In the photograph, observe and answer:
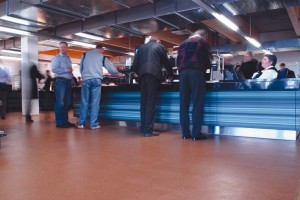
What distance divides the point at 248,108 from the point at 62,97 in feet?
11.2

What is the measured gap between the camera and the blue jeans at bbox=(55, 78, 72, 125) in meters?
5.15

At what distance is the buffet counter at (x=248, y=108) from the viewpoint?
12.2 feet

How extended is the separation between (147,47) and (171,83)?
0.79 m

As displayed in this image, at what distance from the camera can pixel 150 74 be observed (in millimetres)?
4086

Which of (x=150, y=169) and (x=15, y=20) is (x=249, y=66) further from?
(x=15, y=20)

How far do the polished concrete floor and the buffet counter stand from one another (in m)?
0.32

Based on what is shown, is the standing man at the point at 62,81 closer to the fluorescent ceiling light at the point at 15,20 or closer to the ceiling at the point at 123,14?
the ceiling at the point at 123,14

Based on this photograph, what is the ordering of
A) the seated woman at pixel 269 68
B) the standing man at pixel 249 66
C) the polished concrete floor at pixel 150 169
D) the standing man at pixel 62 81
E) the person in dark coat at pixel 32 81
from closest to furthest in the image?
1. the polished concrete floor at pixel 150 169
2. the seated woman at pixel 269 68
3. the standing man at pixel 62 81
4. the standing man at pixel 249 66
5. the person in dark coat at pixel 32 81

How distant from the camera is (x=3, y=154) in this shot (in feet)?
9.78

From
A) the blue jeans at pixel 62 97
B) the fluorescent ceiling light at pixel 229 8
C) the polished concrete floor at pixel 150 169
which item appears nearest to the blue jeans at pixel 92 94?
the blue jeans at pixel 62 97

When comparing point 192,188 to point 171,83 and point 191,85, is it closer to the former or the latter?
point 191,85

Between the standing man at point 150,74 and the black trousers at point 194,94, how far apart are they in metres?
0.45

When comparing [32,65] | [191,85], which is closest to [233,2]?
[191,85]

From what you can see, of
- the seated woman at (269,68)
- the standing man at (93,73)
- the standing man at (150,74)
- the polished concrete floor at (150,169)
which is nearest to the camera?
the polished concrete floor at (150,169)
